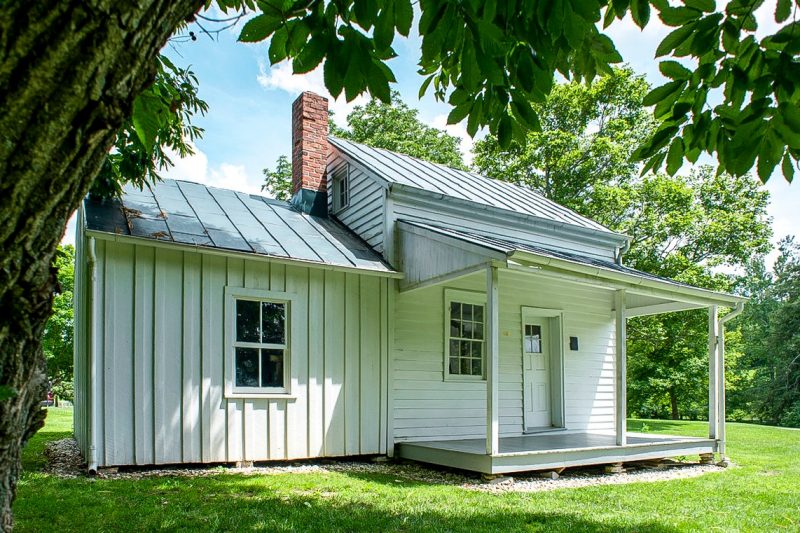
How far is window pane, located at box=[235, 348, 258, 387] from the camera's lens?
27.5 ft

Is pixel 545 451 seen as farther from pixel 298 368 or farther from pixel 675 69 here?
pixel 675 69

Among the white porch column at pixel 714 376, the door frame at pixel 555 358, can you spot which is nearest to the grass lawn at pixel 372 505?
the white porch column at pixel 714 376

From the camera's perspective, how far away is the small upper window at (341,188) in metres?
11.4

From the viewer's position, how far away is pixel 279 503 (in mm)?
5848

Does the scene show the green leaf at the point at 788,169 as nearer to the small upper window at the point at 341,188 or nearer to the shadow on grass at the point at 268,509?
the shadow on grass at the point at 268,509

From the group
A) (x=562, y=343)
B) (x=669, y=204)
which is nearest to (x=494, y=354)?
(x=562, y=343)

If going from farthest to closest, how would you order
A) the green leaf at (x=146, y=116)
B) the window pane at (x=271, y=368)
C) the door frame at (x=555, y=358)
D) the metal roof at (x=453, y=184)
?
the door frame at (x=555, y=358) < the metal roof at (x=453, y=184) < the window pane at (x=271, y=368) < the green leaf at (x=146, y=116)

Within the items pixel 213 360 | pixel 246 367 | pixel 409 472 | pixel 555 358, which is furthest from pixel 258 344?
pixel 555 358

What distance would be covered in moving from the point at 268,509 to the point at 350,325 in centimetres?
402

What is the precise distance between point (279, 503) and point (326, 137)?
7.79 m

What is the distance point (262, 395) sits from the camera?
8.41 m

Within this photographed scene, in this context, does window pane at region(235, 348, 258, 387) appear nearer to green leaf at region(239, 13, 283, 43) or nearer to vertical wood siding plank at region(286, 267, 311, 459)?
vertical wood siding plank at region(286, 267, 311, 459)

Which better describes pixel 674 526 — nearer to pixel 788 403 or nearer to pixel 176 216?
pixel 176 216

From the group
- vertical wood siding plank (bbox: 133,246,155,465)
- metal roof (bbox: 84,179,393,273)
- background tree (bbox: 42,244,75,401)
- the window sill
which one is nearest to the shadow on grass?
vertical wood siding plank (bbox: 133,246,155,465)
